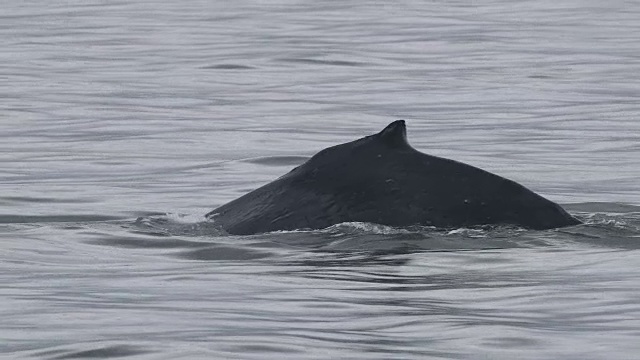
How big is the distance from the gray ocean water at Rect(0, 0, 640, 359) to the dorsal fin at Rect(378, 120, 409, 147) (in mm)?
A: 494

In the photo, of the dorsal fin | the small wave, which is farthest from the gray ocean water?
the dorsal fin

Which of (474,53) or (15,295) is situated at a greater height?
(474,53)

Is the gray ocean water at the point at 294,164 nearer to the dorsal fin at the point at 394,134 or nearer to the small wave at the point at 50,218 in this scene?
the small wave at the point at 50,218

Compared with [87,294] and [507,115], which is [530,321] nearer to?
[87,294]

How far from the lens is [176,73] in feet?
89.0

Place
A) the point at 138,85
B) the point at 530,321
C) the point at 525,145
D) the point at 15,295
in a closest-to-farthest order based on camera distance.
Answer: the point at 530,321 < the point at 15,295 < the point at 525,145 < the point at 138,85

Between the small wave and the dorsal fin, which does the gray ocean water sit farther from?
the dorsal fin

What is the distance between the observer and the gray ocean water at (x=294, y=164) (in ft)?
31.9

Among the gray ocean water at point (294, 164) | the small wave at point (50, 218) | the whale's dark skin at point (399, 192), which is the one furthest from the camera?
the small wave at point (50, 218)

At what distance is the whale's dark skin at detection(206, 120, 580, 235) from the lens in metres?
11.9

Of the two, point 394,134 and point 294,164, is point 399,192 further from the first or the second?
point 294,164

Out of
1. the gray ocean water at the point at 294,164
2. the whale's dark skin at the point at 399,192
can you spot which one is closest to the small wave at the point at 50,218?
the gray ocean water at the point at 294,164

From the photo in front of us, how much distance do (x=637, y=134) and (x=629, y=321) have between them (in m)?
10.6

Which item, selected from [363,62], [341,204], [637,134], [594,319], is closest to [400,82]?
[363,62]
